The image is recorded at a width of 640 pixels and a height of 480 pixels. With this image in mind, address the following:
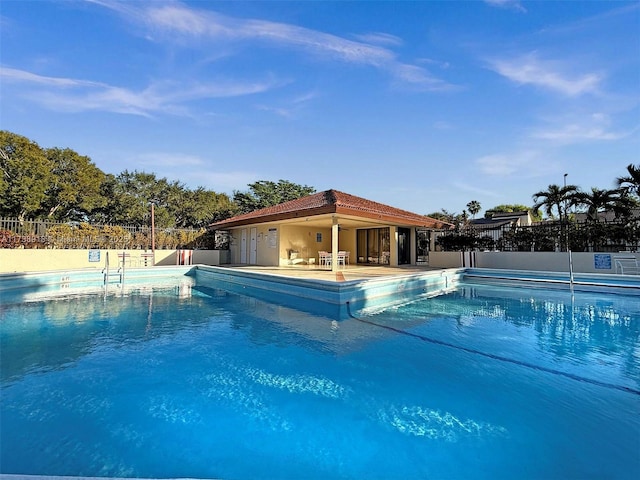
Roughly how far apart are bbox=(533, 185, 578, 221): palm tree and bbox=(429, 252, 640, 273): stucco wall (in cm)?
376

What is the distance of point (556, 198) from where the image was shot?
655 inches

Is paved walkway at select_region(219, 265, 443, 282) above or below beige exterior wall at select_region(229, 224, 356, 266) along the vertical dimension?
below

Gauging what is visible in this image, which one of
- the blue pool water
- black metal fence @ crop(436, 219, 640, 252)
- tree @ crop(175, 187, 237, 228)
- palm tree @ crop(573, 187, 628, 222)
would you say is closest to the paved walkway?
the blue pool water

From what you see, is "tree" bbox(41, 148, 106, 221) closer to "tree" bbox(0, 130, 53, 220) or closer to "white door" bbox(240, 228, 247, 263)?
"tree" bbox(0, 130, 53, 220)

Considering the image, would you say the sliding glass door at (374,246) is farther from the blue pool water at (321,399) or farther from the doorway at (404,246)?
the blue pool water at (321,399)

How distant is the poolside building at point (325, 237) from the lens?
16.3 m

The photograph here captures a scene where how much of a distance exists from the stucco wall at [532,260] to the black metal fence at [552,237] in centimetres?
90

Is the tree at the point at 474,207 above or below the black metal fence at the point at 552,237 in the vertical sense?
above

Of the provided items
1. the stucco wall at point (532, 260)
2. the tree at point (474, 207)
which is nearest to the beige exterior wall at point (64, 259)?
the stucco wall at point (532, 260)

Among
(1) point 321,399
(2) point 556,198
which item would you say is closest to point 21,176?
(1) point 321,399

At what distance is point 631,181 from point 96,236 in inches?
1003

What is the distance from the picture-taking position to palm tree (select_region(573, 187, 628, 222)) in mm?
14656

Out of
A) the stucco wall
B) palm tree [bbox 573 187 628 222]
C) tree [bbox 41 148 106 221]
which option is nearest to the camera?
the stucco wall

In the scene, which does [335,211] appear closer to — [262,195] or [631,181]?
[631,181]
